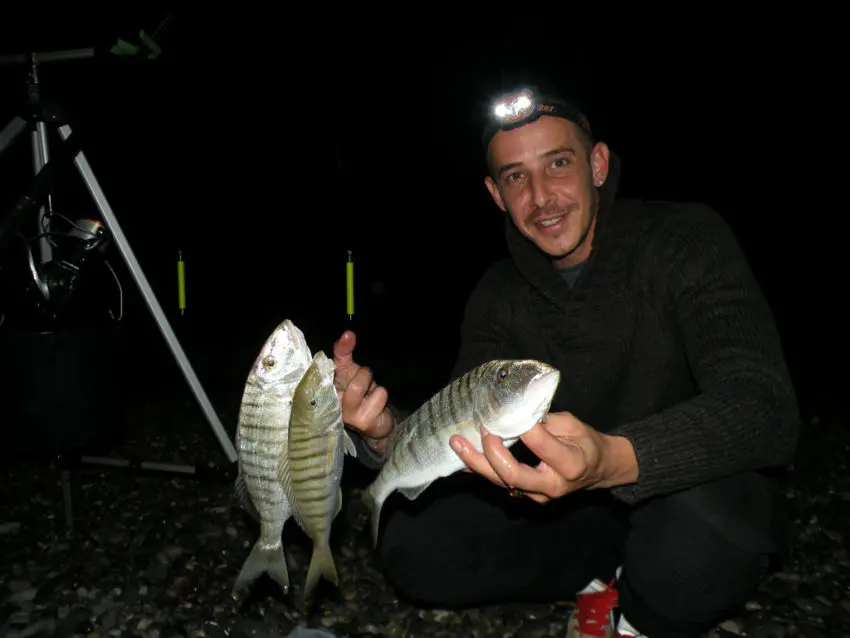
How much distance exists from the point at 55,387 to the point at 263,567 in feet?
7.36

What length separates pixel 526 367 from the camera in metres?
1.97

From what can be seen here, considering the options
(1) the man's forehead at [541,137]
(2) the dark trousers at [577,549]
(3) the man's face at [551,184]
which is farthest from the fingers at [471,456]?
(1) the man's forehead at [541,137]

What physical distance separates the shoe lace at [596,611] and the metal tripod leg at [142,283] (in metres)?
2.47

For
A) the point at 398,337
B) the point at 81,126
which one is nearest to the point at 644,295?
the point at 81,126

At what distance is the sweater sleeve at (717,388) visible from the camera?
2221 millimetres

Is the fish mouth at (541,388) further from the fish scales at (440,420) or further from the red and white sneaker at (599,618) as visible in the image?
the red and white sneaker at (599,618)

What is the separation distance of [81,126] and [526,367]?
359 cm

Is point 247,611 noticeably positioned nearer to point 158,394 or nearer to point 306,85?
point 158,394

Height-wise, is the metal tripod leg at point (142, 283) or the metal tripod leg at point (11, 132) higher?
the metal tripod leg at point (11, 132)

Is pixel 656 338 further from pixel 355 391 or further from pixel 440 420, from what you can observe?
pixel 355 391

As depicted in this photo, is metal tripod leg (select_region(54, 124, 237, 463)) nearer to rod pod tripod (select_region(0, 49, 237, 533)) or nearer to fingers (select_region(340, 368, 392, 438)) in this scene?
rod pod tripod (select_region(0, 49, 237, 533))

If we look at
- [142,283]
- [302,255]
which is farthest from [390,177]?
[142,283]

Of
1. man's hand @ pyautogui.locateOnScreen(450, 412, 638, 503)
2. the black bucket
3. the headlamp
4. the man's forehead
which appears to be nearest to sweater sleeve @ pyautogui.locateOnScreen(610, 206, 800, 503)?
man's hand @ pyautogui.locateOnScreen(450, 412, 638, 503)

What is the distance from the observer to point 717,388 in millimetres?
2395
